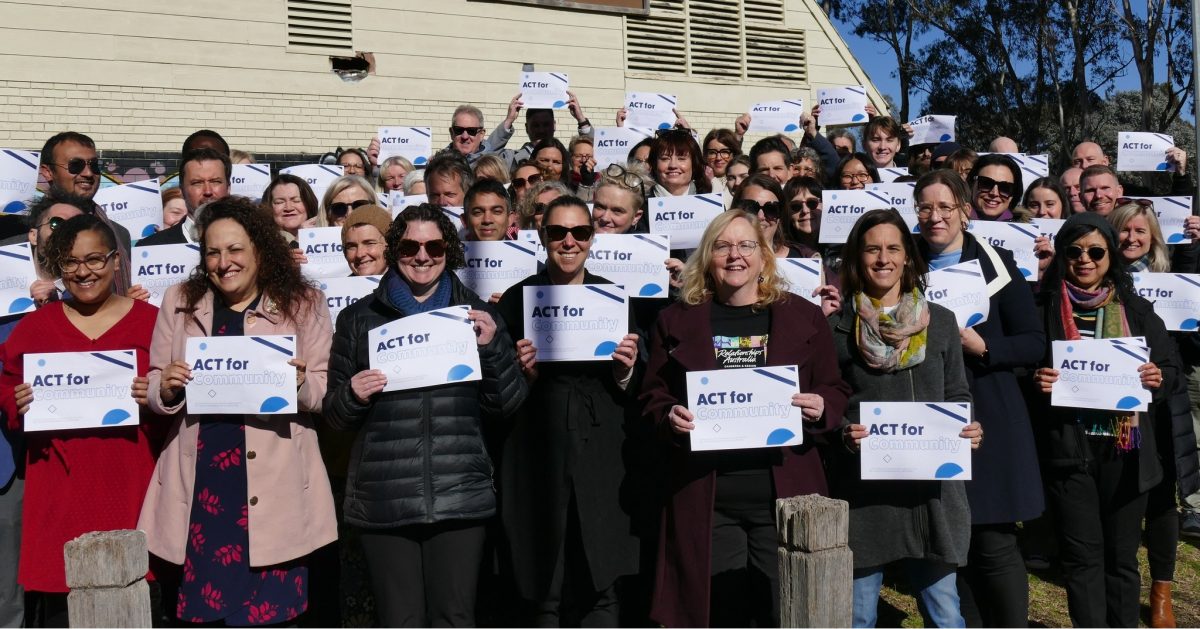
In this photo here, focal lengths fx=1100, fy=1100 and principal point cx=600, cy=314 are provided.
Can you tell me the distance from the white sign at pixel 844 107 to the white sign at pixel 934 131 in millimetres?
534

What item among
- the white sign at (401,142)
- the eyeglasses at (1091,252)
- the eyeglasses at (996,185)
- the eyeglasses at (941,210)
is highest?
the white sign at (401,142)

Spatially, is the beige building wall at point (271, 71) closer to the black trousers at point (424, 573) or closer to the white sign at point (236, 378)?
the white sign at point (236, 378)

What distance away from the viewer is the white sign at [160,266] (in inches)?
230

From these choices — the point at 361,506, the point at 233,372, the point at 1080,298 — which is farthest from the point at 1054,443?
the point at 233,372

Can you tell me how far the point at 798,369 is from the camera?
454 cm

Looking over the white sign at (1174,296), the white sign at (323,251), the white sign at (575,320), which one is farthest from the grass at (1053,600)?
the white sign at (323,251)

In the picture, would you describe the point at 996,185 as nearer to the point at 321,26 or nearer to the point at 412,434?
the point at 412,434

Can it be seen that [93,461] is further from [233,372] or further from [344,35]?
[344,35]

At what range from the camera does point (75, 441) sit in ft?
16.0

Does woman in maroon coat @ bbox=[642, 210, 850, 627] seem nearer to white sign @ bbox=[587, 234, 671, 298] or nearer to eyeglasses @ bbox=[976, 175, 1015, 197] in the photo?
white sign @ bbox=[587, 234, 671, 298]

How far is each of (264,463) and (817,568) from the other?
241 centimetres

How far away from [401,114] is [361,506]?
13.4 meters

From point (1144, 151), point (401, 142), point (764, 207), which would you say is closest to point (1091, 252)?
point (764, 207)

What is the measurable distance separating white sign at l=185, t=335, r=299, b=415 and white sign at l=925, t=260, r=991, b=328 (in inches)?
116
